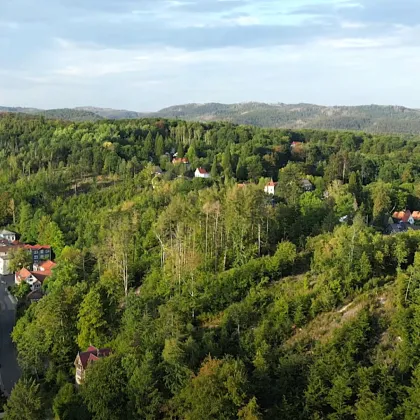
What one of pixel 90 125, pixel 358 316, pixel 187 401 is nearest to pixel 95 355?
pixel 187 401

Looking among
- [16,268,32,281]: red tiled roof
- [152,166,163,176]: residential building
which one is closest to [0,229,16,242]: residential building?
[16,268,32,281]: red tiled roof

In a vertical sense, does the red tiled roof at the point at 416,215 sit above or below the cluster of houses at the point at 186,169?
below

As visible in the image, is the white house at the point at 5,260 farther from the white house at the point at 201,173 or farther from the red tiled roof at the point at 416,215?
the red tiled roof at the point at 416,215

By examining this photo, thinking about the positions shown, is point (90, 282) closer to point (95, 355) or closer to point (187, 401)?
point (95, 355)

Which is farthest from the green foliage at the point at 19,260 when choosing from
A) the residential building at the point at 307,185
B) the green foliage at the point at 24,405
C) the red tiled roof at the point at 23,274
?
the residential building at the point at 307,185

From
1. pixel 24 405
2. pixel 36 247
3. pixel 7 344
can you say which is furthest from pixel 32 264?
pixel 24 405
